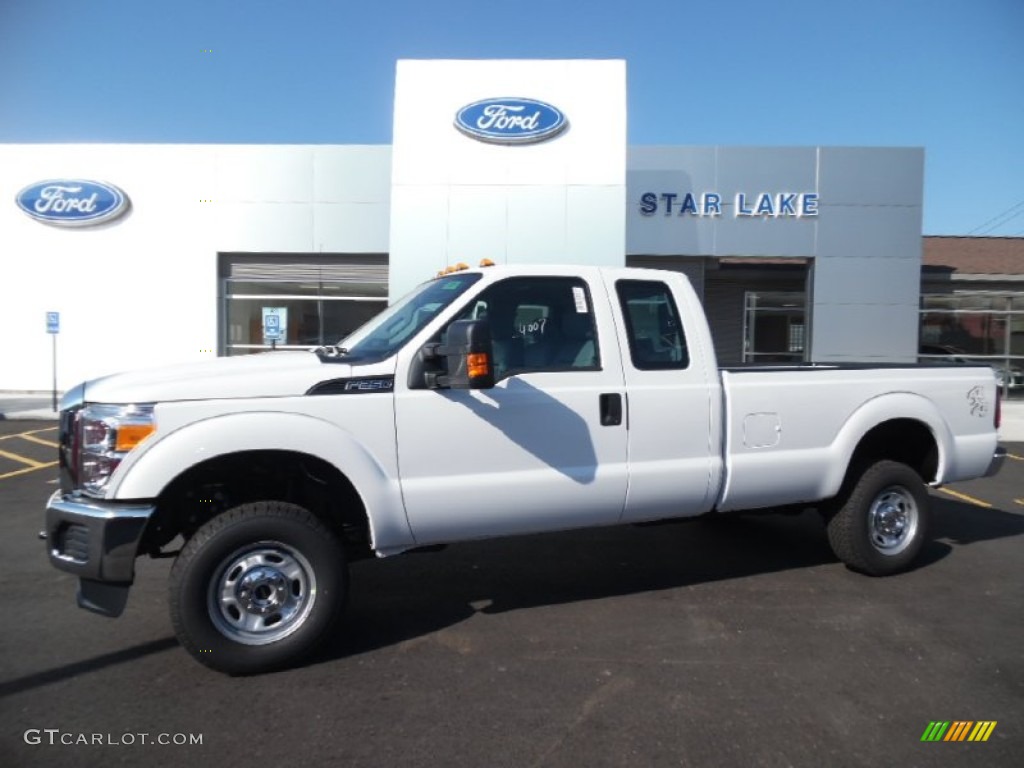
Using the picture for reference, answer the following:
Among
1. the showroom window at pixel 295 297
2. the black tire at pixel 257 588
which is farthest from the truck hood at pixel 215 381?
the showroom window at pixel 295 297

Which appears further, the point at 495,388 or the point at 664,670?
the point at 495,388

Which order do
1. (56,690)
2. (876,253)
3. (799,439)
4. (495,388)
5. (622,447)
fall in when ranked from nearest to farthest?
(56,690) < (495,388) < (622,447) < (799,439) < (876,253)

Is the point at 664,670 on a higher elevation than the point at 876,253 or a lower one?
lower

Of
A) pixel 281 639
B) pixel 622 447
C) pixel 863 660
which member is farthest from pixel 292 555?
pixel 863 660

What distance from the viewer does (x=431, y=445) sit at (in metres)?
3.73

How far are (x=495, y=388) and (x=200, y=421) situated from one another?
147cm

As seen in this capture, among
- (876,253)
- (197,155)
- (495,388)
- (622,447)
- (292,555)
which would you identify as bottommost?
(292,555)

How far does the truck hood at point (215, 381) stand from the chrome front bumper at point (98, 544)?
0.52 metres

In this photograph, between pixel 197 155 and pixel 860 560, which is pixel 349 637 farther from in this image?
pixel 197 155

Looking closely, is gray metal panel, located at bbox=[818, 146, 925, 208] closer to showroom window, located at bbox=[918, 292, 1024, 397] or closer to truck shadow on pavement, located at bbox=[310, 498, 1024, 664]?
showroom window, located at bbox=[918, 292, 1024, 397]

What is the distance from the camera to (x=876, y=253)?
16.6m

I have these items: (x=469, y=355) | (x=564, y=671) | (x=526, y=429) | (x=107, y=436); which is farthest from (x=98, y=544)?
(x=564, y=671)

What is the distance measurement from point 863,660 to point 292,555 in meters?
3.00


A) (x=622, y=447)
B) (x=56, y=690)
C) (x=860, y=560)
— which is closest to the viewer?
(x=56, y=690)
